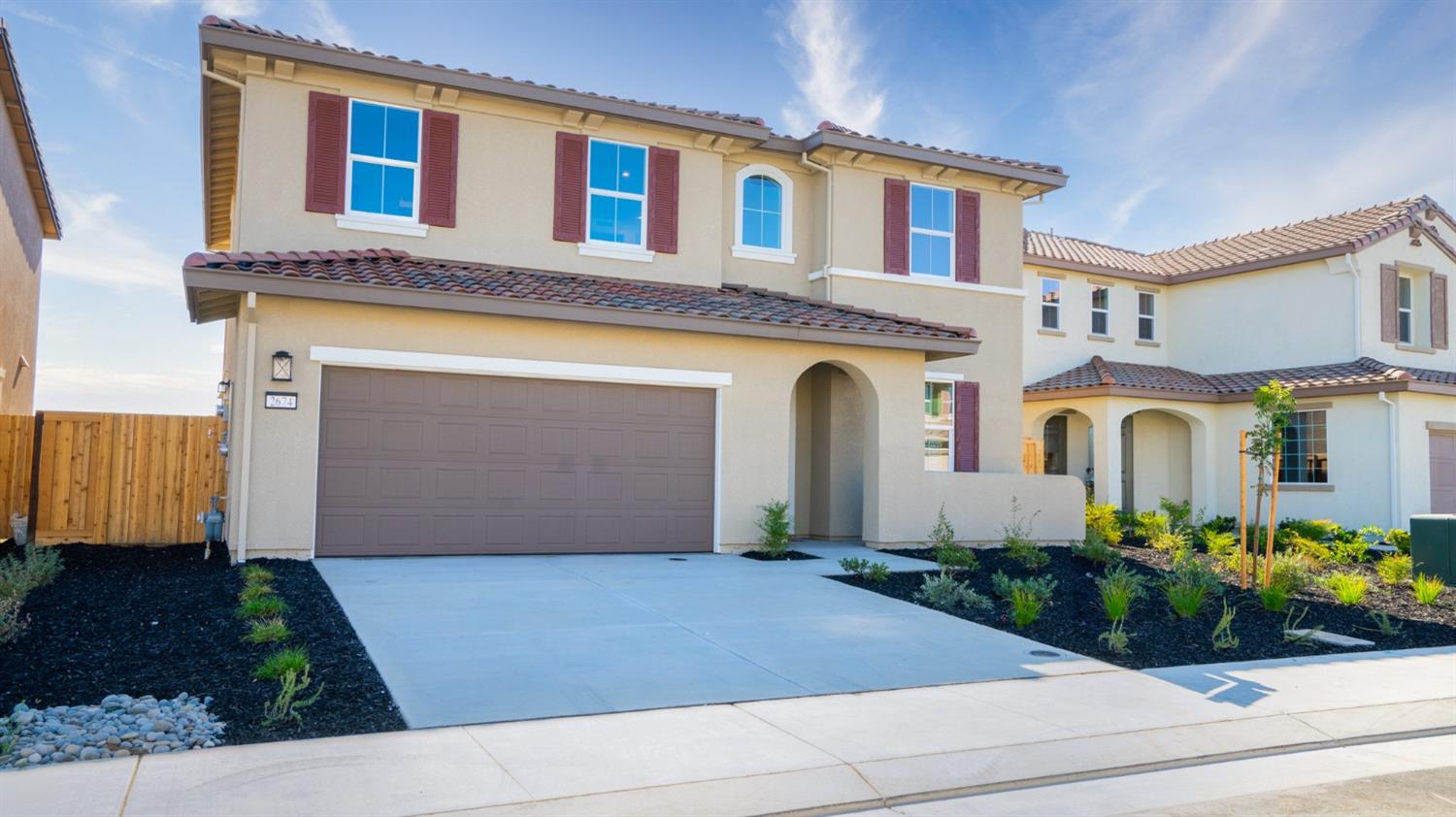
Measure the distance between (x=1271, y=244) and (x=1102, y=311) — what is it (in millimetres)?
4215

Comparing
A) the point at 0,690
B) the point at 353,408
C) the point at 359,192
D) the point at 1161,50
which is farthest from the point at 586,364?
the point at 1161,50

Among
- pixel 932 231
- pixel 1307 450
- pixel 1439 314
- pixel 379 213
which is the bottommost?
pixel 1307 450

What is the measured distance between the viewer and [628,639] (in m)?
8.66

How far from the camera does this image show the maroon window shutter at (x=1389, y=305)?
2247cm

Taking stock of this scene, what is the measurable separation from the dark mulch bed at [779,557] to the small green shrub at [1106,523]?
5.85 meters

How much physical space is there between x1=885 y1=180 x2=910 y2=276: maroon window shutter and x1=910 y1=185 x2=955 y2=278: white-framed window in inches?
7.5

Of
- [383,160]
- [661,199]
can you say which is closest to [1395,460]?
[661,199]

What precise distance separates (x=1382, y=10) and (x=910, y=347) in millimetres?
9628

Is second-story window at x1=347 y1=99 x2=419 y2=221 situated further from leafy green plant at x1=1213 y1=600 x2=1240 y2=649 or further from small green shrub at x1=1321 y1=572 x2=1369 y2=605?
small green shrub at x1=1321 y1=572 x2=1369 y2=605

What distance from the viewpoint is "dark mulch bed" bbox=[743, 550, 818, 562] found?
46.6 feet

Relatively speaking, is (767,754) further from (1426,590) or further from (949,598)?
(1426,590)

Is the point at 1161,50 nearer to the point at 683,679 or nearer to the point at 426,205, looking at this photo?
the point at 426,205

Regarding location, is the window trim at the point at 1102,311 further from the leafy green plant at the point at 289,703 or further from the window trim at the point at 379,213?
the leafy green plant at the point at 289,703

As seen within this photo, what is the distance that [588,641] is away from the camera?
336 inches
